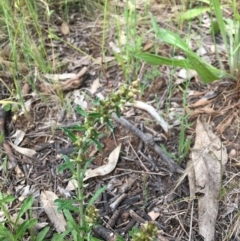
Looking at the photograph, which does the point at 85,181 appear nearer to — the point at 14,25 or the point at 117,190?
the point at 117,190

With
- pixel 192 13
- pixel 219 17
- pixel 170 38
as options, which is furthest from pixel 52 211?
pixel 192 13

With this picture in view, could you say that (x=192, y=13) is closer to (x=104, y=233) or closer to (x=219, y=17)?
(x=219, y=17)

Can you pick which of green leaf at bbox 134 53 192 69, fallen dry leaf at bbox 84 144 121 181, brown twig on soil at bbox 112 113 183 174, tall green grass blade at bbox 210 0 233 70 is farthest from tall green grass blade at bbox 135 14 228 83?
fallen dry leaf at bbox 84 144 121 181

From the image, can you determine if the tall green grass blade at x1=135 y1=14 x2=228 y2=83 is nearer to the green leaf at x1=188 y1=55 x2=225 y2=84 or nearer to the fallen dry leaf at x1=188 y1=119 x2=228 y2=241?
the green leaf at x1=188 y1=55 x2=225 y2=84

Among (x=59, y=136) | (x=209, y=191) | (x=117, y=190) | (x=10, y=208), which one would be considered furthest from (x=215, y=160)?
(x=10, y=208)

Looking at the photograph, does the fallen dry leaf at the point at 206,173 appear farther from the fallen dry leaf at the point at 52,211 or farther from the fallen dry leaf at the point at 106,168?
the fallen dry leaf at the point at 52,211

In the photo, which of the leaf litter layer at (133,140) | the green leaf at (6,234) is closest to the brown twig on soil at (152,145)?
the leaf litter layer at (133,140)

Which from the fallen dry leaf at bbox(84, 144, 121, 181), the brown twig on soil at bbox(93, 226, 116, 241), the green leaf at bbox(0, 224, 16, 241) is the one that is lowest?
the brown twig on soil at bbox(93, 226, 116, 241)
